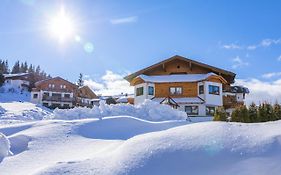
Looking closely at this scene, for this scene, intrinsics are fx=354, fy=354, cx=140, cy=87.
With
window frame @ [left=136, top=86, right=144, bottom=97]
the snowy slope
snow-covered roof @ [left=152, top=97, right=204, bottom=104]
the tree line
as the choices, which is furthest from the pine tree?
window frame @ [left=136, top=86, right=144, bottom=97]

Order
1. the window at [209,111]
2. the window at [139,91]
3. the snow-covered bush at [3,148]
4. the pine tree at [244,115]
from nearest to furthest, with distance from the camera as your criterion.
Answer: the snow-covered bush at [3,148], the pine tree at [244,115], the window at [209,111], the window at [139,91]

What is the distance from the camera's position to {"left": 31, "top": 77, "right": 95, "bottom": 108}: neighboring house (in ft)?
219

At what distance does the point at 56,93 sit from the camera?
228ft

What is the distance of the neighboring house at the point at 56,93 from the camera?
66.8 metres

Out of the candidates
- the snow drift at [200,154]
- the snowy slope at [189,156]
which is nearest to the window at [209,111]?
the snowy slope at [189,156]

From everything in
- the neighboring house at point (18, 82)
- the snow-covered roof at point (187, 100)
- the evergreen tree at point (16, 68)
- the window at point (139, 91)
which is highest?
the evergreen tree at point (16, 68)

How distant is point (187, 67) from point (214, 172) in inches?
1339

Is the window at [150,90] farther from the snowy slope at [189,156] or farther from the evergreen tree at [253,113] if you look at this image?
the snowy slope at [189,156]

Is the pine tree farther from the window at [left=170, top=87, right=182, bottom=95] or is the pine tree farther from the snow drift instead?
the window at [left=170, top=87, right=182, bottom=95]

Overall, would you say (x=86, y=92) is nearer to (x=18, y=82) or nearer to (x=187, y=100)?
(x=18, y=82)

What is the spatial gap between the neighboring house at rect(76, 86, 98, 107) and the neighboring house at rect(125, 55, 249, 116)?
1462 inches

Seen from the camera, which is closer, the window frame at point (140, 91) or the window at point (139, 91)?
the window frame at point (140, 91)

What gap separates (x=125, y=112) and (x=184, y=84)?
Result: 797 inches

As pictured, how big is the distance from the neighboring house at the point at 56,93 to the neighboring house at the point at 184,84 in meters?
32.1
